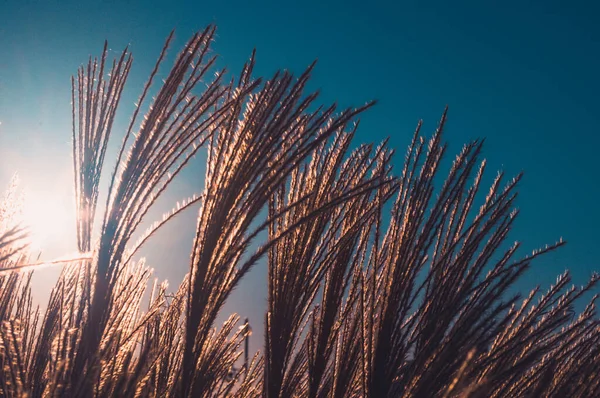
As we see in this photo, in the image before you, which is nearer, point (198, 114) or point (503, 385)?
point (198, 114)

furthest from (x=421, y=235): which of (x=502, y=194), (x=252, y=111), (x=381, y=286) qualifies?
(x=252, y=111)

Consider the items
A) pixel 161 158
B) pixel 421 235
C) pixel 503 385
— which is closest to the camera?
pixel 161 158

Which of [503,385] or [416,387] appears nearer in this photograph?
[416,387]

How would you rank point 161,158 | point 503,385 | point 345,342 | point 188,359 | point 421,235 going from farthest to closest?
point 503,385 < point 345,342 < point 421,235 < point 161,158 < point 188,359

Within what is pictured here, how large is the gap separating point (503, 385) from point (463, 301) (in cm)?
56

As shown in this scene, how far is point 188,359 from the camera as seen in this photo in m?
1.24

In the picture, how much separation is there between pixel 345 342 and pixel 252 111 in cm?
83

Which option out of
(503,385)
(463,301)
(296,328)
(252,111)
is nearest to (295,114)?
(252,111)

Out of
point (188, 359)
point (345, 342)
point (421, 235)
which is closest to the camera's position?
point (188, 359)

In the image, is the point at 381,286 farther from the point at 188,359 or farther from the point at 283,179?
the point at 188,359

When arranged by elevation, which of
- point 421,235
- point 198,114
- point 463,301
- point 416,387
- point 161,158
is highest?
point 198,114

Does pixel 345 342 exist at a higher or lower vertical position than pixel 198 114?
lower

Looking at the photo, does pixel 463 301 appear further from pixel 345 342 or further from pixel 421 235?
pixel 345 342

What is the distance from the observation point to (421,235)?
1493mm
